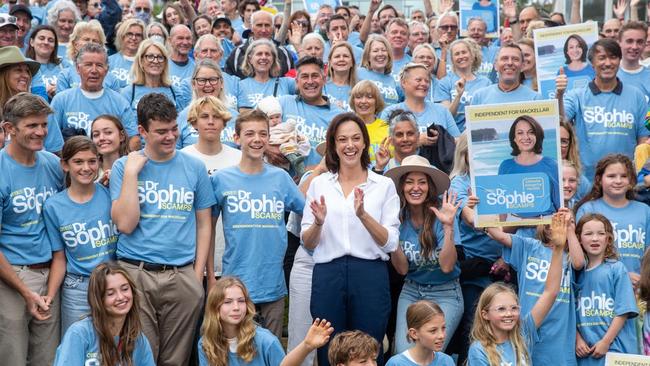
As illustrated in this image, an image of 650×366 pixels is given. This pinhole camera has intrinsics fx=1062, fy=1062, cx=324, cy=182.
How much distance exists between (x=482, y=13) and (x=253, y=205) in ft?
21.5

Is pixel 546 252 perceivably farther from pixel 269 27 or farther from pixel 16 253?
pixel 269 27

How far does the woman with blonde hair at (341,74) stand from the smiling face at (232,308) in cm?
353

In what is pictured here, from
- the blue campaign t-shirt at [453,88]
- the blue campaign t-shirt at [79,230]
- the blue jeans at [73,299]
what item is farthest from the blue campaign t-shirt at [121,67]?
the blue jeans at [73,299]

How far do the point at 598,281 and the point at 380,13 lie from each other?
24.0 ft

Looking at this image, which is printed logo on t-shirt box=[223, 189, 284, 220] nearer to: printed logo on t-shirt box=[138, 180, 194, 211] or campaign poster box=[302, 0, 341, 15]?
printed logo on t-shirt box=[138, 180, 194, 211]

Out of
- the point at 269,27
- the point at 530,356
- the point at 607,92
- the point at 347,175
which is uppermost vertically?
the point at 269,27

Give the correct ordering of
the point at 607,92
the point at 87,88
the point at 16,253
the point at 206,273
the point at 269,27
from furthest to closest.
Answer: the point at 269,27
the point at 607,92
the point at 87,88
the point at 206,273
the point at 16,253

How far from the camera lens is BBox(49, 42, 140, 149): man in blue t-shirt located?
8.67 meters

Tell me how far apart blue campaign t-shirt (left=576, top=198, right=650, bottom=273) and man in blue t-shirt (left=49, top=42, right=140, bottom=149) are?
12.1ft

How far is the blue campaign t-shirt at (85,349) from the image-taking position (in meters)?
6.33

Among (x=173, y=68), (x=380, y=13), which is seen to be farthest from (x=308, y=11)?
(x=173, y=68)

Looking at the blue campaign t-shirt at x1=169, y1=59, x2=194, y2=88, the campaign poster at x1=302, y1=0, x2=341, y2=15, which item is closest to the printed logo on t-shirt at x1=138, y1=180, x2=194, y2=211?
the blue campaign t-shirt at x1=169, y1=59, x2=194, y2=88

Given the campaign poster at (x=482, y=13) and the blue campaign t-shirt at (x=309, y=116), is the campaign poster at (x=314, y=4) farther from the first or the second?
the blue campaign t-shirt at (x=309, y=116)

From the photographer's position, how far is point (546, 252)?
7449 mm
